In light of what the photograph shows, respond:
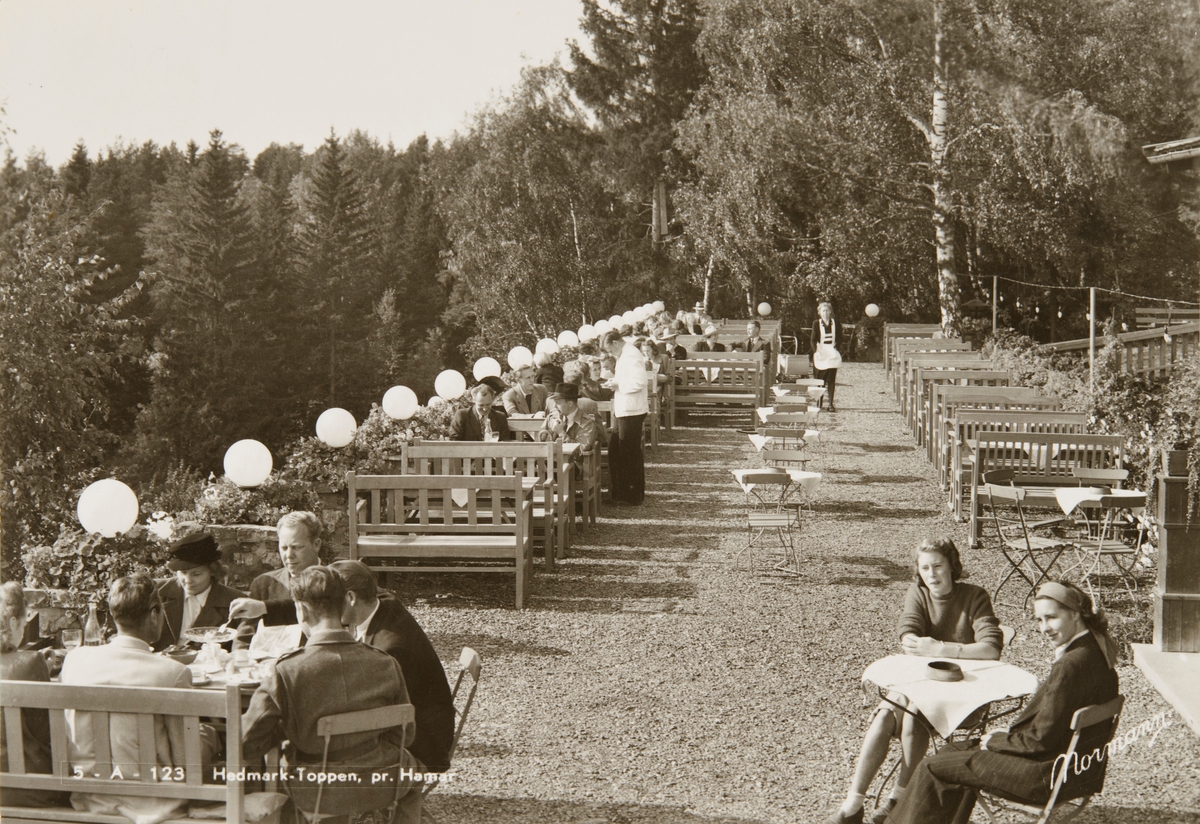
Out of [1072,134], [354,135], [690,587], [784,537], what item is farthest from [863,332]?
[354,135]

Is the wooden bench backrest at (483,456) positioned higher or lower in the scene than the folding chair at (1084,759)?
higher

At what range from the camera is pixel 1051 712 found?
371 centimetres

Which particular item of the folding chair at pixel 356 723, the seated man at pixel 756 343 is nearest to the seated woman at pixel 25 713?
the folding chair at pixel 356 723

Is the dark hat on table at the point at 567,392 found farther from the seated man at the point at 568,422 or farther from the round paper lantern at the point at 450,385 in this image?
the round paper lantern at the point at 450,385

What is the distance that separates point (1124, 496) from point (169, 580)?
16.8 ft

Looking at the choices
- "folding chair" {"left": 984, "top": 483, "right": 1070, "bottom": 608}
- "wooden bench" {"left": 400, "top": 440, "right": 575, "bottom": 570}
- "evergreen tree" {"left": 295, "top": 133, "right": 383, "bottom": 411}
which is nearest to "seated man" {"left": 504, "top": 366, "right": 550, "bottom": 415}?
"wooden bench" {"left": 400, "top": 440, "right": 575, "bottom": 570}

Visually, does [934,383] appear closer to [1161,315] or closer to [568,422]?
[568,422]

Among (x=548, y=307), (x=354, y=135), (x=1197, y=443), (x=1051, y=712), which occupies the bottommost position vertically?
(x=1051, y=712)

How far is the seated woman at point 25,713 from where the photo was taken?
354 cm

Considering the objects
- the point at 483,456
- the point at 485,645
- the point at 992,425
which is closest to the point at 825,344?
the point at 992,425

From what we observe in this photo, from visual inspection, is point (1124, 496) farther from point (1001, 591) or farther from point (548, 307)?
point (548, 307)

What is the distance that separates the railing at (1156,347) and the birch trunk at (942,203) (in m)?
4.53

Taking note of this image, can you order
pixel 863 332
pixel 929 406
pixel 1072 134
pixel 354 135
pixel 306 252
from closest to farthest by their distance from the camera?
1. pixel 929 406
2. pixel 1072 134
3. pixel 863 332
4. pixel 306 252
5. pixel 354 135

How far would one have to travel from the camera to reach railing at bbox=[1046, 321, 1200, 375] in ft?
53.2
